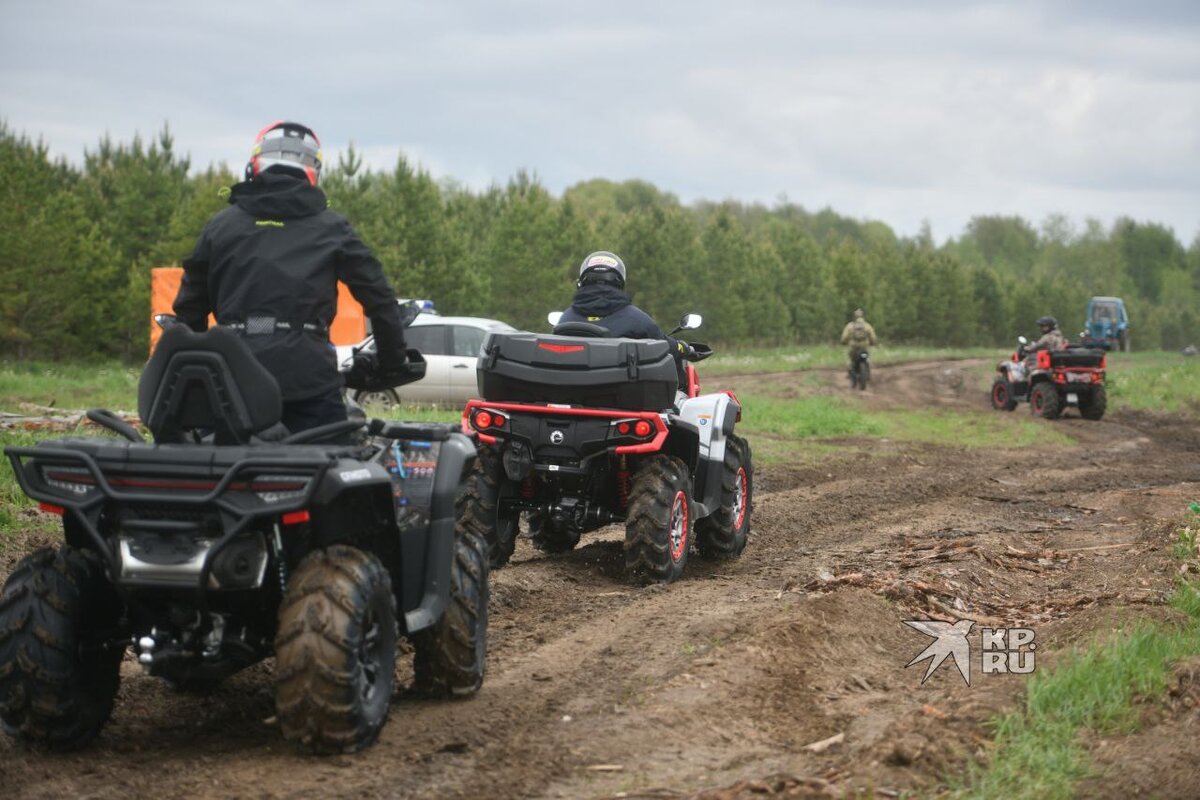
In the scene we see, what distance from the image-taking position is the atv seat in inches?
177

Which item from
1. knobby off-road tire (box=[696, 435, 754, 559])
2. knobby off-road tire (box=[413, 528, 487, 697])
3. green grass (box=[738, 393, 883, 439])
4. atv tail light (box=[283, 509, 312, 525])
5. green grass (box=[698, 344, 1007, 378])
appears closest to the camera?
atv tail light (box=[283, 509, 312, 525])

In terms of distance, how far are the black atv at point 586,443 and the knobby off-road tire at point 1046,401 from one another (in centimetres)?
1816

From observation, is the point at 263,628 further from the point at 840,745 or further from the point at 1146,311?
the point at 1146,311

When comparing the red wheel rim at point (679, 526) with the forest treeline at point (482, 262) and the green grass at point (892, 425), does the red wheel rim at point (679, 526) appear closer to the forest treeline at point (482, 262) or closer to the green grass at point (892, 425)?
the forest treeline at point (482, 262)

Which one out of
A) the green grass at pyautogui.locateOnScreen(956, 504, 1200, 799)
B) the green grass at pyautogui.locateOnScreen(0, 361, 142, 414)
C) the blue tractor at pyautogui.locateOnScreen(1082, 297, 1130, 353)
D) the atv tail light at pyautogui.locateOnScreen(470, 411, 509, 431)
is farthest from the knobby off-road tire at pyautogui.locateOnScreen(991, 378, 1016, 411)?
the blue tractor at pyautogui.locateOnScreen(1082, 297, 1130, 353)

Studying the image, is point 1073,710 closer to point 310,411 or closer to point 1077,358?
point 310,411

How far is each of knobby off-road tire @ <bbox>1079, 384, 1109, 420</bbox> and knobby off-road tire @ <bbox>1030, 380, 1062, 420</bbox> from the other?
44 centimetres

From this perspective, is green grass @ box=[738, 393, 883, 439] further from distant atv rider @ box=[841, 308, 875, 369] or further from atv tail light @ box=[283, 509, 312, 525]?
atv tail light @ box=[283, 509, 312, 525]

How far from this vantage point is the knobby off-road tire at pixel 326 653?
4.39 m

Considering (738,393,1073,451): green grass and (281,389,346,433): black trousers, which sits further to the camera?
(738,393,1073,451): green grass

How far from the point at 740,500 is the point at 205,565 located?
5.88 m

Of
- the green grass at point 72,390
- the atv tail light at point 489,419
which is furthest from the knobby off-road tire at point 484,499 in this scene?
the green grass at point 72,390

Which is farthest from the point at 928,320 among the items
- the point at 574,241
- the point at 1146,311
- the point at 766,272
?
the point at 1146,311

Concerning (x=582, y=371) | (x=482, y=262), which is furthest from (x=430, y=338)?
(x=482, y=262)
